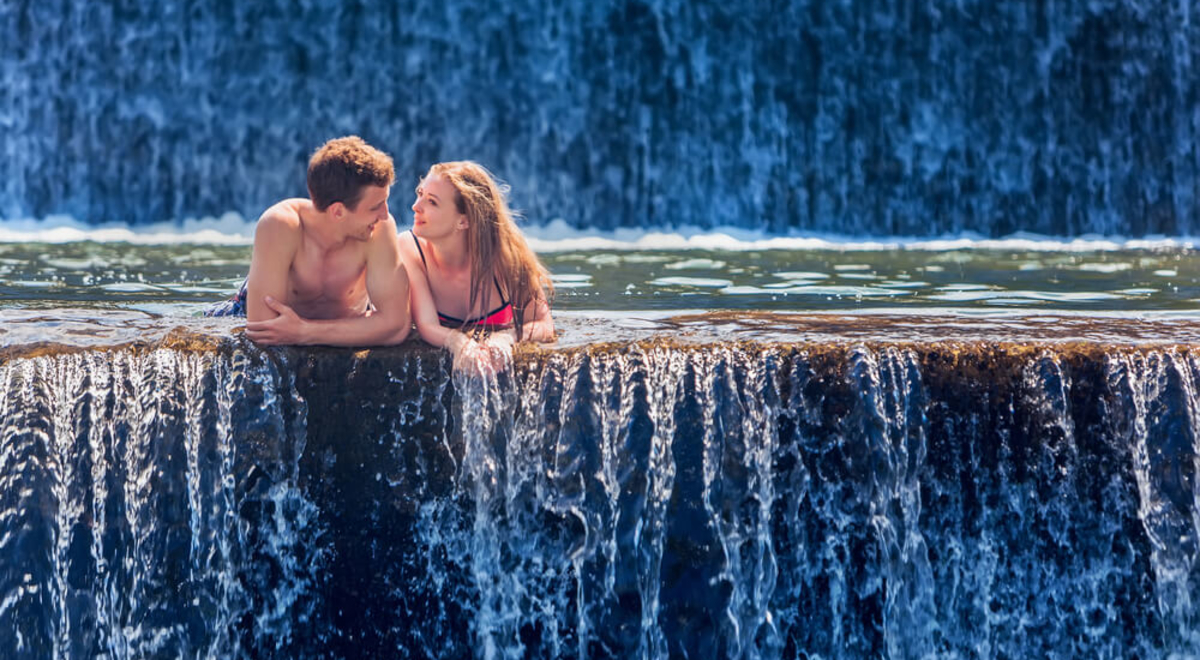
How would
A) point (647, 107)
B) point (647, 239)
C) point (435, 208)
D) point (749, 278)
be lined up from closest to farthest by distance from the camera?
1. point (435, 208)
2. point (749, 278)
3. point (647, 239)
4. point (647, 107)

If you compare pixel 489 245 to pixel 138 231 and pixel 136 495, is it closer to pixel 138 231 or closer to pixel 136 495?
pixel 136 495

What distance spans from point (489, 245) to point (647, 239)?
7.31 metres

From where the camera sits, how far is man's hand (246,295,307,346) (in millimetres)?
4527

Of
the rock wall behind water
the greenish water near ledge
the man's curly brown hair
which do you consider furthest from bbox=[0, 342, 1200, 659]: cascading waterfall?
the rock wall behind water

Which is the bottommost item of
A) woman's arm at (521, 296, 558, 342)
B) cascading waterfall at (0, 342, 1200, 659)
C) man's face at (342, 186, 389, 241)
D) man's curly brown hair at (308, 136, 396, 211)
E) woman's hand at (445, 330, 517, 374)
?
cascading waterfall at (0, 342, 1200, 659)

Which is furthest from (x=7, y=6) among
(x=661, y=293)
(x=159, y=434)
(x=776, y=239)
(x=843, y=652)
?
(x=843, y=652)

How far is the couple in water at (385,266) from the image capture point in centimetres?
456

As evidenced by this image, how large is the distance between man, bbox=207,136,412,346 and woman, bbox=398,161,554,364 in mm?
139

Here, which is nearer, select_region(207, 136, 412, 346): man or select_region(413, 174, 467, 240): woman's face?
select_region(207, 136, 412, 346): man

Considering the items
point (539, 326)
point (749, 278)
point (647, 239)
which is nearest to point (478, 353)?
point (539, 326)

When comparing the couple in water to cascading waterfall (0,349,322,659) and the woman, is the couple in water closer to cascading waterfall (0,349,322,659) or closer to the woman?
the woman

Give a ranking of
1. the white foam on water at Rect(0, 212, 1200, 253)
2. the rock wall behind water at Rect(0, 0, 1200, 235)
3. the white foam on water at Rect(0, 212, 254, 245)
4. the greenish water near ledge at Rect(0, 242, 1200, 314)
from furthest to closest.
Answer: the rock wall behind water at Rect(0, 0, 1200, 235)
the white foam on water at Rect(0, 212, 254, 245)
the white foam on water at Rect(0, 212, 1200, 253)
the greenish water near ledge at Rect(0, 242, 1200, 314)

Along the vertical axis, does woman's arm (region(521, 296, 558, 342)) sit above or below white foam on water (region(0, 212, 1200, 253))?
below

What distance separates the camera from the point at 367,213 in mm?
4590
